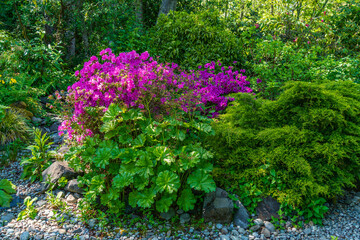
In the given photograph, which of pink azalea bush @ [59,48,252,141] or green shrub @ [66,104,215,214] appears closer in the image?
green shrub @ [66,104,215,214]

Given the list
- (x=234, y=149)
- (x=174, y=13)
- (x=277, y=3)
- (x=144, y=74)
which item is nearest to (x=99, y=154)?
(x=144, y=74)

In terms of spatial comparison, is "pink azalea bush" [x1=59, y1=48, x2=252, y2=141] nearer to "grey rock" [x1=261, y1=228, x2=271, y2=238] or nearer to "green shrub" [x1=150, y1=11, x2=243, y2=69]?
"grey rock" [x1=261, y1=228, x2=271, y2=238]

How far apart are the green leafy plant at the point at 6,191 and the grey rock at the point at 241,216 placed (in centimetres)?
240

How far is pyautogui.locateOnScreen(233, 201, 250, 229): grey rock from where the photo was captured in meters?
2.79

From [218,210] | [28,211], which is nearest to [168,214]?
[218,210]

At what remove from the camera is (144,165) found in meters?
2.63

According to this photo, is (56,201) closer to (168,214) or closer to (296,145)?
(168,214)

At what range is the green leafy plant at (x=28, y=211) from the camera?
9.25 feet

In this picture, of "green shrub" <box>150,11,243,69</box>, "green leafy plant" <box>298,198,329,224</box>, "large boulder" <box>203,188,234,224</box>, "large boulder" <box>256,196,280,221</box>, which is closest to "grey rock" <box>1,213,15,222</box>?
"large boulder" <box>203,188,234,224</box>

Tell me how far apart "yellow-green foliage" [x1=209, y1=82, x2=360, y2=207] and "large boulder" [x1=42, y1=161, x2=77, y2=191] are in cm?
168

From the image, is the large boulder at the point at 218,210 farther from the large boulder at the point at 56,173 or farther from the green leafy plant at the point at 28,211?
the green leafy plant at the point at 28,211

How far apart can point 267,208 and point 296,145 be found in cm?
72

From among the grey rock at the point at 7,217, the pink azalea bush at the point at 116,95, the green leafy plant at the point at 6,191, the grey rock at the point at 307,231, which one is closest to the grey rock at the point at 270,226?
the grey rock at the point at 307,231

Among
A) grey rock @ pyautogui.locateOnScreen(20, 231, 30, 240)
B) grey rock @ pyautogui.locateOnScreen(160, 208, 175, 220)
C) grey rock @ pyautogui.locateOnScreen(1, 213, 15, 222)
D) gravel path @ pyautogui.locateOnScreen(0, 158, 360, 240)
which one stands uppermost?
grey rock @ pyautogui.locateOnScreen(160, 208, 175, 220)
